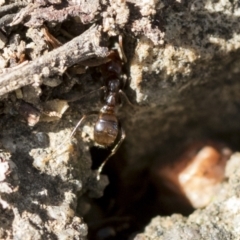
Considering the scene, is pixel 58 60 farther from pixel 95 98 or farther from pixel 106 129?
pixel 106 129

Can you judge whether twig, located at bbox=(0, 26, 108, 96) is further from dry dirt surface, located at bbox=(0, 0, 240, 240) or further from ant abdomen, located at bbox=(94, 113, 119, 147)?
ant abdomen, located at bbox=(94, 113, 119, 147)

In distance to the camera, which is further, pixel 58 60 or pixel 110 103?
pixel 110 103

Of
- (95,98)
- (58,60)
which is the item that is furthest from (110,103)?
(58,60)

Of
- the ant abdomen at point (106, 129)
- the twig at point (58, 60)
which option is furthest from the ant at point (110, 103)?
the twig at point (58, 60)

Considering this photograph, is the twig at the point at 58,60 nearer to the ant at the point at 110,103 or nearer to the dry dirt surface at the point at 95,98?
the dry dirt surface at the point at 95,98

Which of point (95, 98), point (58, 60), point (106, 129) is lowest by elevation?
point (106, 129)

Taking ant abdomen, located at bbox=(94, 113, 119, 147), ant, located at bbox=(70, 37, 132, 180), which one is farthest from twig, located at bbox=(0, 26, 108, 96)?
ant abdomen, located at bbox=(94, 113, 119, 147)

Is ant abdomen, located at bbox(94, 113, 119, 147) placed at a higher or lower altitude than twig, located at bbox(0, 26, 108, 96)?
lower

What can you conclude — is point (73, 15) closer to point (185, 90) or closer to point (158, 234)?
point (185, 90)
